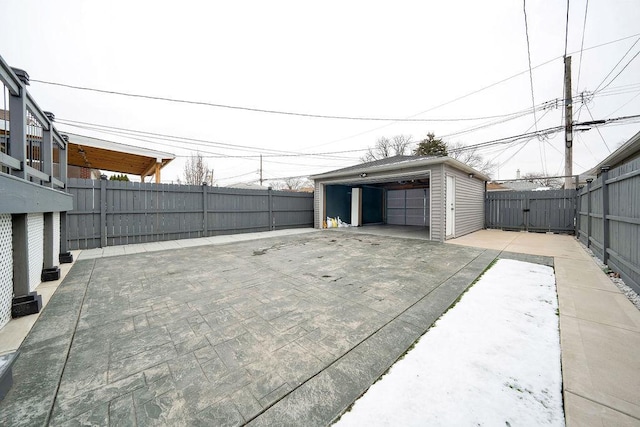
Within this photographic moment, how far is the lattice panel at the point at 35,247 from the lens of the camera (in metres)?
3.13

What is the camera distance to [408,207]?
13625 millimetres

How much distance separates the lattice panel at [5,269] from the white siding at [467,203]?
8.85 m

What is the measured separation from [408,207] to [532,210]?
532 centimetres

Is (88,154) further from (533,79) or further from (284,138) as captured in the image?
(533,79)

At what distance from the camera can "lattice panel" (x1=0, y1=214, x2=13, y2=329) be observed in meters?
2.35

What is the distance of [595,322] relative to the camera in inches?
95.6

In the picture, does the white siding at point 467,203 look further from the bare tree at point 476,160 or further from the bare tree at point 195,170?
the bare tree at point 195,170

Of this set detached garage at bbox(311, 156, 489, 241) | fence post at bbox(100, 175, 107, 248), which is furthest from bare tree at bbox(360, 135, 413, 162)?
fence post at bbox(100, 175, 107, 248)

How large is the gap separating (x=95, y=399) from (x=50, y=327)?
5.20 ft

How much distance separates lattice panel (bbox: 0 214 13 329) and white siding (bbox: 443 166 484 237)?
348 inches

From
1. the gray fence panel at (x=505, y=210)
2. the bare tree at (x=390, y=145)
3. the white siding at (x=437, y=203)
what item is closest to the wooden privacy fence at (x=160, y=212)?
the white siding at (x=437, y=203)

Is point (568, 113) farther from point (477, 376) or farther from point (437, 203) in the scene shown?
point (477, 376)

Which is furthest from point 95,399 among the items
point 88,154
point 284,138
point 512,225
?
point 284,138

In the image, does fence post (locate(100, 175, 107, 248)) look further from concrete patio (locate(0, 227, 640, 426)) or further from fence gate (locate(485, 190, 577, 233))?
fence gate (locate(485, 190, 577, 233))
